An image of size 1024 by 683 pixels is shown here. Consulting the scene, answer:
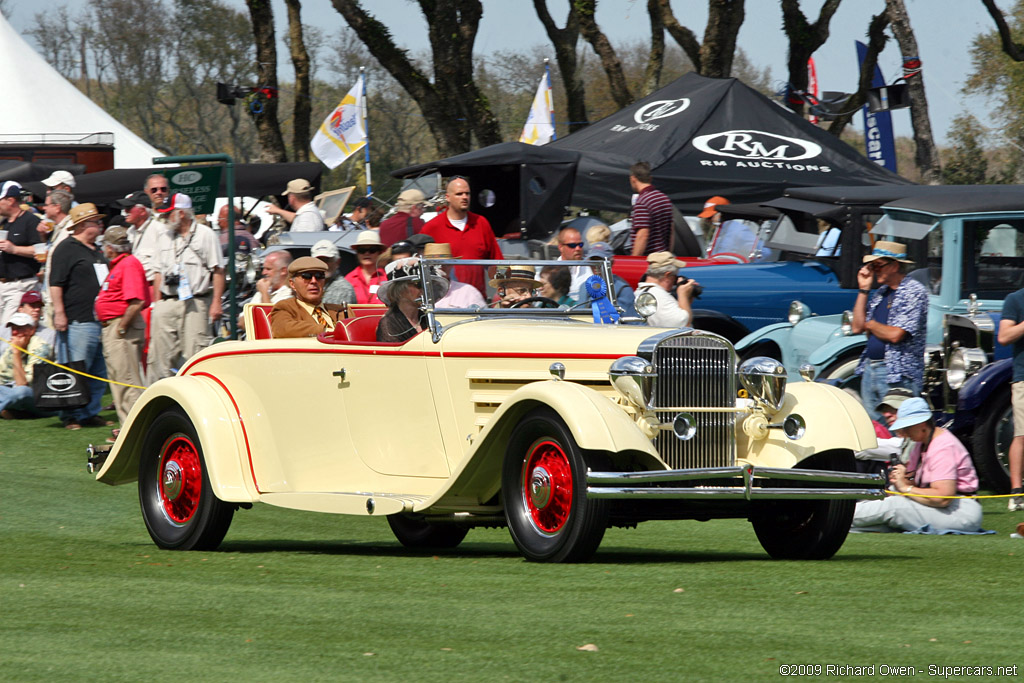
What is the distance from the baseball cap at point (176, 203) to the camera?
12023mm

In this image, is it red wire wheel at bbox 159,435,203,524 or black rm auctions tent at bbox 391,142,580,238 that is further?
black rm auctions tent at bbox 391,142,580,238

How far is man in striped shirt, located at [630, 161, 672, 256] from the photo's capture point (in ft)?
44.5

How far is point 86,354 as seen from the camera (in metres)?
13.0

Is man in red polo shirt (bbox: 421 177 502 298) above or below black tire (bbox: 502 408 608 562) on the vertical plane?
above

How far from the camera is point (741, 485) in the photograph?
6410mm

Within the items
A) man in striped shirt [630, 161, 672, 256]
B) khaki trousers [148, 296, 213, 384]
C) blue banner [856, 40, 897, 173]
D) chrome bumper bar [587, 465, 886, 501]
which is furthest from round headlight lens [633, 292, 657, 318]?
blue banner [856, 40, 897, 173]

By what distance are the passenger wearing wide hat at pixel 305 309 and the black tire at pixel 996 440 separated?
15.7 ft

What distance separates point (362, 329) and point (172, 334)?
16.3 feet

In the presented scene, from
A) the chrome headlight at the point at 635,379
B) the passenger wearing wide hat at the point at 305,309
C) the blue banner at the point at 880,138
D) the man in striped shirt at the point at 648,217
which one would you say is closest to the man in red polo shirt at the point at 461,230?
the passenger wearing wide hat at the point at 305,309

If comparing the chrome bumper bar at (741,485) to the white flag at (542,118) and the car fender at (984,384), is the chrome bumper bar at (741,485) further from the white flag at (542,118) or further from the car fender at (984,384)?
the white flag at (542,118)

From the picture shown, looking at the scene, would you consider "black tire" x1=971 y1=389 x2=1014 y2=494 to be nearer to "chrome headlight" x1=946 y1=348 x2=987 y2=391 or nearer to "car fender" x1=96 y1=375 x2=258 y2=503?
"chrome headlight" x1=946 y1=348 x2=987 y2=391

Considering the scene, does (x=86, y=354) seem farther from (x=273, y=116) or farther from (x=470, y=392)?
(x=273, y=116)

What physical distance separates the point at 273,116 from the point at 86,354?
1530cm

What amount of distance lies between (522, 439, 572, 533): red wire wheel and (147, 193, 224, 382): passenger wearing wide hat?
6170 mm
